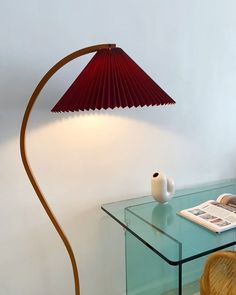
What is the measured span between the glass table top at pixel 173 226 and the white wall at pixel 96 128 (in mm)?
99

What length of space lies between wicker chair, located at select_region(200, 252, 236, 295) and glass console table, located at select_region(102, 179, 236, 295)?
5 cm

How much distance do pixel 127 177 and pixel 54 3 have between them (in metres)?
1.00

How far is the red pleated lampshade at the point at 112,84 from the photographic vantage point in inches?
38.9

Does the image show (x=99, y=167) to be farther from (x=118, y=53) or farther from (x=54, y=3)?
(x=54, y=3)

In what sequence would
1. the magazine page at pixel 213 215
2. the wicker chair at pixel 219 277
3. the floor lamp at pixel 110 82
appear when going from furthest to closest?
1. the magazine page at pixel 213 215
2. the wicker chair at pixel 219 277
3. the floor lamp at pixel 110 82

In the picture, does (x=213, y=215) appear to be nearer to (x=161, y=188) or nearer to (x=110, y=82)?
(x=161, y=188)

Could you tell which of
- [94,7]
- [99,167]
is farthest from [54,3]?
[99,167]

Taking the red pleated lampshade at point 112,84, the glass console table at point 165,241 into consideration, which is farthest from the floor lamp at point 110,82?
the glass console table at point 165,241

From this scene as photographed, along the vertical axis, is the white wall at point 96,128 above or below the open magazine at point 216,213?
above

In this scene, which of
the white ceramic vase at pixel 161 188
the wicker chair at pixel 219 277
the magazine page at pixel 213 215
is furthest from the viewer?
the white ceramic vase at pixel 161 188

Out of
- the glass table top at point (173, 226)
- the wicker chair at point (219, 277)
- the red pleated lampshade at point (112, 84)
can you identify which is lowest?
the wicker chair at point (219, 277)

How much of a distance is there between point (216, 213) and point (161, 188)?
306 millimetres

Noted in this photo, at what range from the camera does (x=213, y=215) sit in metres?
→ 1.42

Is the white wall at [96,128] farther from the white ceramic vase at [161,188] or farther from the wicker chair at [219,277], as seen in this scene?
the wicker chair at [219,277]
